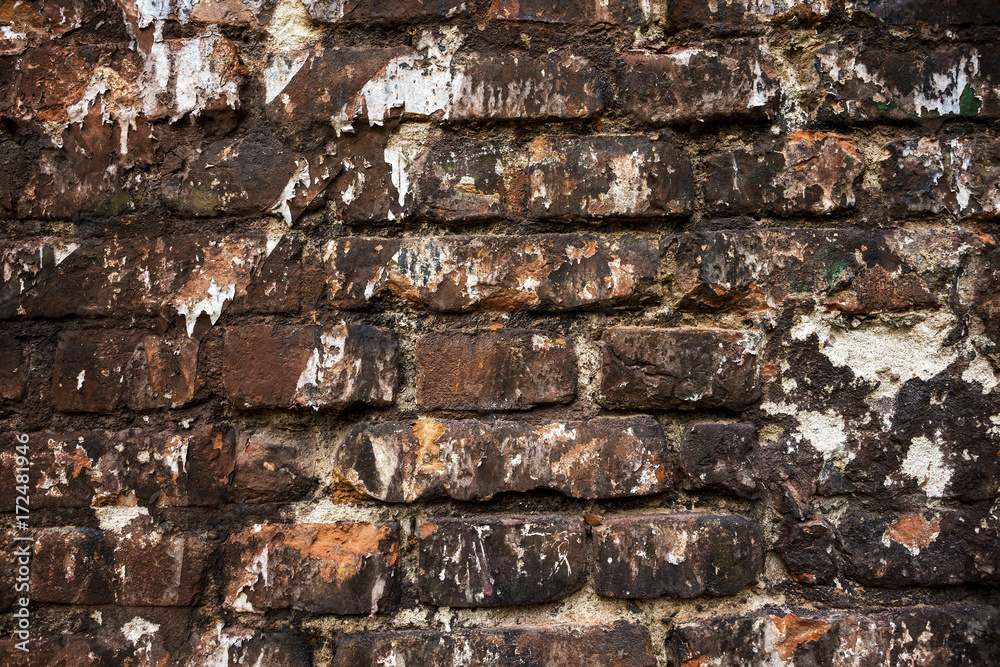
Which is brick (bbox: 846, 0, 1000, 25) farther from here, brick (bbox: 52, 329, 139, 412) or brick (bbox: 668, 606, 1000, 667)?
brick (bbox: 52, 329, 139, 412)

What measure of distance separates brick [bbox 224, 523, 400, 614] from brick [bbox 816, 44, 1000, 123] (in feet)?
2.76

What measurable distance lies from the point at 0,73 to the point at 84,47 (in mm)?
127

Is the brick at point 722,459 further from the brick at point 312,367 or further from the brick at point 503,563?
the brick at point 312,367

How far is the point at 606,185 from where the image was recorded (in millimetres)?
820

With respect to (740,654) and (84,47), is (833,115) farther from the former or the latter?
(84,47)

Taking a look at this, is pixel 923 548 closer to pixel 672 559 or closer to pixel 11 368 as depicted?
pixel 672 559

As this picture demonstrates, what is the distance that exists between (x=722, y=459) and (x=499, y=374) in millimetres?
315

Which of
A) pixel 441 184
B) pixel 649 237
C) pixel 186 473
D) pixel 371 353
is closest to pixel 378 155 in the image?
pixel 441 184

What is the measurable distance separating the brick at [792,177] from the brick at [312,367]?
19.7 inches

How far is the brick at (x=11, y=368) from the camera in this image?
846mm

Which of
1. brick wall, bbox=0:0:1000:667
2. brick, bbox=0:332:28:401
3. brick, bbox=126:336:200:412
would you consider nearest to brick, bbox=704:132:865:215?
brick wall, bbox=0:0:1000:667

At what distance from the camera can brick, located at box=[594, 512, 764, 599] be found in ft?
2.58

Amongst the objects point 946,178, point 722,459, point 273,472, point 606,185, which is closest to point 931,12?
point 946,178

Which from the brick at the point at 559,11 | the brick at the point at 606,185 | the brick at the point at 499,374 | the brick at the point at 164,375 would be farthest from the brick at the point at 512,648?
the brick at the point at 559,11
